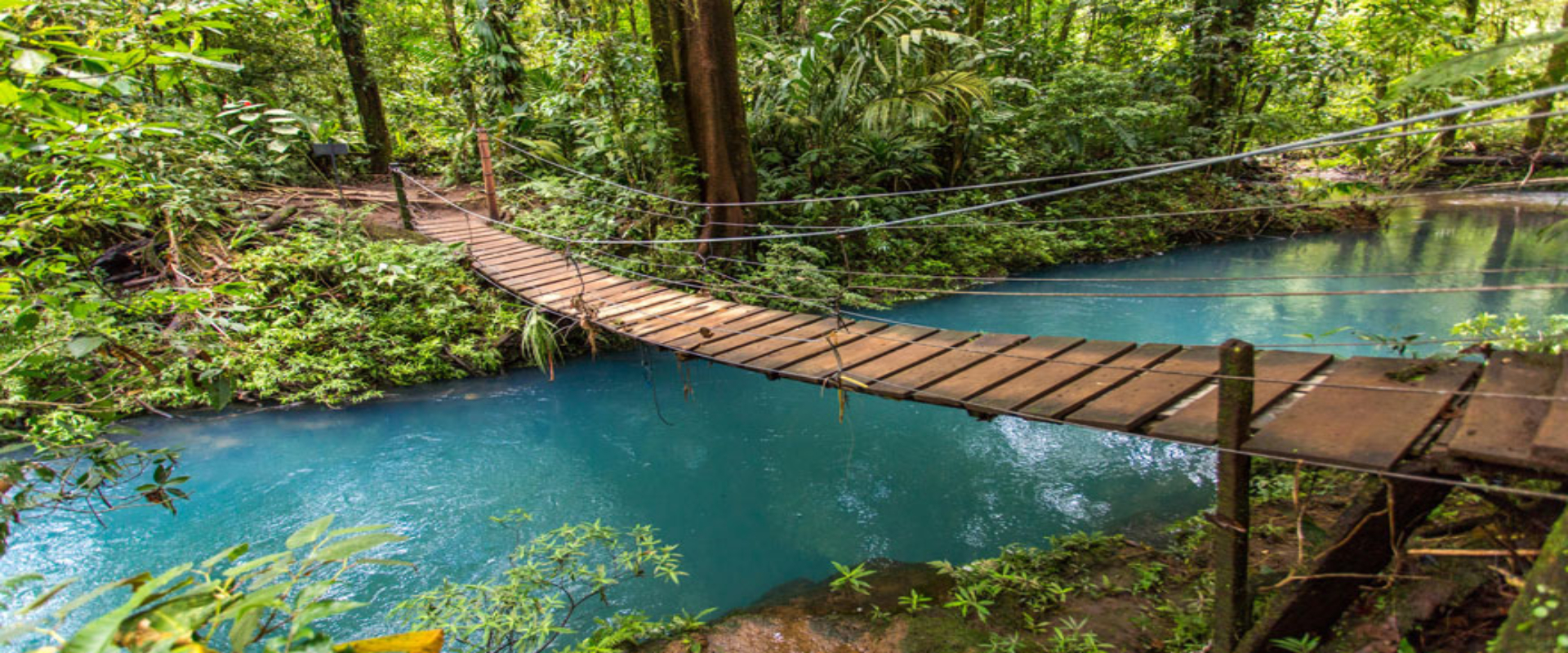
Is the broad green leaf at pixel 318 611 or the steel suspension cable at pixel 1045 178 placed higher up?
the steel suspension cable at pixel 1045 178

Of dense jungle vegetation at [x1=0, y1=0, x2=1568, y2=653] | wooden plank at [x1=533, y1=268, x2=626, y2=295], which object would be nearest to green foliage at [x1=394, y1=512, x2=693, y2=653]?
dense jungle vegetation at [x1=0, y1=0, x2=1568, y2=653]

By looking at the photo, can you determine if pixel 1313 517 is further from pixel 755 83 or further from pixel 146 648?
pixel 755 83

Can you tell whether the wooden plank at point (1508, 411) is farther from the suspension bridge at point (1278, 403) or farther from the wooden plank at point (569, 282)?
the wooden plank at point (569, 282)

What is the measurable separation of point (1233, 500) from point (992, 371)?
2.64 ft

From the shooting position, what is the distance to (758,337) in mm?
3012

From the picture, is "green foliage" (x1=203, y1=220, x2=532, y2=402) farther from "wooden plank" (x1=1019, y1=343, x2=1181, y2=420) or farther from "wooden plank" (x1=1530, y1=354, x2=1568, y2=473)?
"wooden plank" (x1=1530, y1=354, x2=1568, y2=473)

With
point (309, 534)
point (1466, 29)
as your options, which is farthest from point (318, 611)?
point (1466, 29)

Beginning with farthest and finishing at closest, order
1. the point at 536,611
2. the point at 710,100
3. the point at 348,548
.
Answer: the point at 710,100 < the point at 536,611 < the point at 348,548

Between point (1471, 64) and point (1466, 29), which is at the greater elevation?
point (1466, 29)

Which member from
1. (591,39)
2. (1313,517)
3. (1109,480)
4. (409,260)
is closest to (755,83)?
(591,39)

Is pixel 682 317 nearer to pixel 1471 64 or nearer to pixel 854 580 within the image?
pixel 854 580

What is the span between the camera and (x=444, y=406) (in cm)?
446

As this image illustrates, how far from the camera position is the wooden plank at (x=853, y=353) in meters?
2.50

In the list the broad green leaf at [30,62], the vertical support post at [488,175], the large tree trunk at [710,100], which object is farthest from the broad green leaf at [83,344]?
Result: the vertical support post at [488,175]
